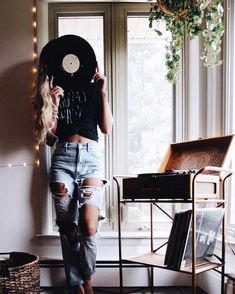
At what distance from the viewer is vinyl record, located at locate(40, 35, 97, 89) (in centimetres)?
215

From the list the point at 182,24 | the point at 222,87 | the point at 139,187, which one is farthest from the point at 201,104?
the point at 139,187

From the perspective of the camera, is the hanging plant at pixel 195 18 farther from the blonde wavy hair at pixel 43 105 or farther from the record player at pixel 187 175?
the blonde wavy hair at pixel 43 105

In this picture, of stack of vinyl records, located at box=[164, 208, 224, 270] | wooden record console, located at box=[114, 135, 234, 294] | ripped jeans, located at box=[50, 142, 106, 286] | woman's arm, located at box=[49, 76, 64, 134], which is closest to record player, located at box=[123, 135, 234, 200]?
wooden record console, located at box=[114, 135, 234, 294]

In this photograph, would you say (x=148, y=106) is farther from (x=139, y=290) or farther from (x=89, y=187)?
(x=139, y=290)

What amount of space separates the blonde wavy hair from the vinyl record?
0.05m

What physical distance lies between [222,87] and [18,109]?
1.34 m

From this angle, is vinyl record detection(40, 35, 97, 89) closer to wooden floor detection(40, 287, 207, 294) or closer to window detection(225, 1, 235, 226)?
window detection(225, 1, 235, 226)

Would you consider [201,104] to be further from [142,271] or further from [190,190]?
[142,271]

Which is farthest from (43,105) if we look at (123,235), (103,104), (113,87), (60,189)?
(123,235)

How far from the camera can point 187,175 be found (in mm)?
1619

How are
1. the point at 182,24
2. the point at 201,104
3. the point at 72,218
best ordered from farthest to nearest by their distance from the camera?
1. the point at 201,104
2. the point at 72,218
3. the point at 182,24

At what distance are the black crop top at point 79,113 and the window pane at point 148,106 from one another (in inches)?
16.6

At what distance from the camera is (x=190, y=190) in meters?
1.61

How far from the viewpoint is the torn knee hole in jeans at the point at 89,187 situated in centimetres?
201
